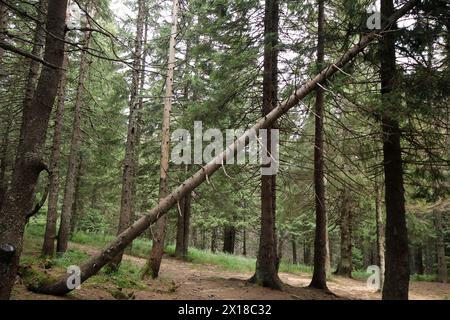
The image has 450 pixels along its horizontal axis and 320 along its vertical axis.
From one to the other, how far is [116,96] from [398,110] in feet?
45.1

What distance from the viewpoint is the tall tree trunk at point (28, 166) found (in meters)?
4.91

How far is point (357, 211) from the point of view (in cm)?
2058

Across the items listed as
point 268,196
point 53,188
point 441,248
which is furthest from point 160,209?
point 441,248

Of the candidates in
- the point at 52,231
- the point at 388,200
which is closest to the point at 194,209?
the point at 52,231

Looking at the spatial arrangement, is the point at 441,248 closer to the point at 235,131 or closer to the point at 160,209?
the point at 235,131

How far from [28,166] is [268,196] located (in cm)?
812

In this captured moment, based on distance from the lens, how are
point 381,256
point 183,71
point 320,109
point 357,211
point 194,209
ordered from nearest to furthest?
point 320,109, point 381,256, point 183,71, point 357,211, point 194,209

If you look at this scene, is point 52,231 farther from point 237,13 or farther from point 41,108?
point 237,13

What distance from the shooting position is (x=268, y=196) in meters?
11.8

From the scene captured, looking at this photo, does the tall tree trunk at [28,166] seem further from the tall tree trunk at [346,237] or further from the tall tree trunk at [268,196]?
the tall tree trunk at [346,237]

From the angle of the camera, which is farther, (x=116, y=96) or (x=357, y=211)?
(x=357, y=211)

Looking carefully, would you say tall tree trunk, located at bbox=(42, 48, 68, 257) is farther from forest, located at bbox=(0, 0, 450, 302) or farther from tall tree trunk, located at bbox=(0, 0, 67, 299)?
tall tree trunk, located at bbox=(0, 0, 67, 299)

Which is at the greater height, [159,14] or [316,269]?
[159,14]

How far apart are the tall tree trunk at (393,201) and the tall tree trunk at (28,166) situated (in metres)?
6.91
